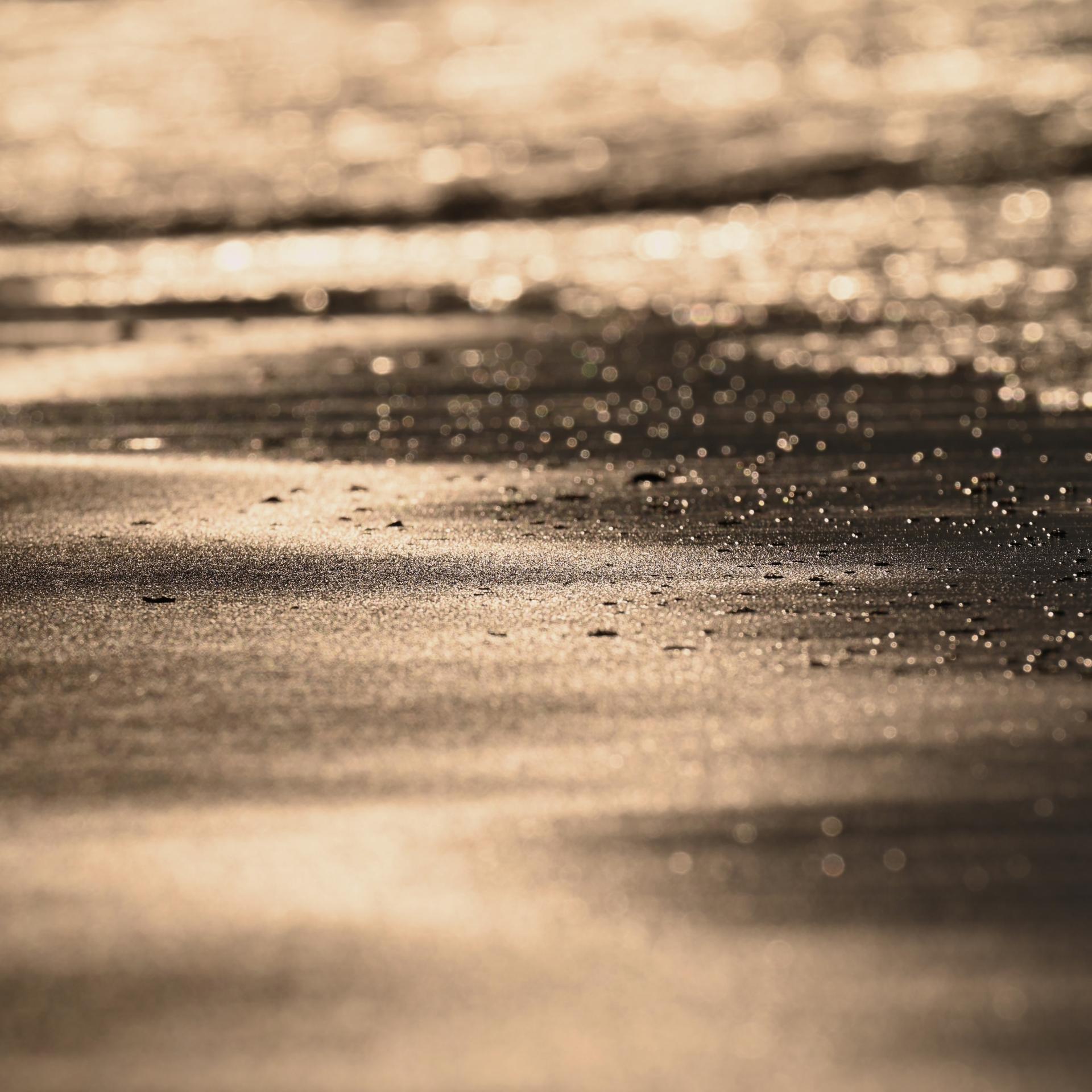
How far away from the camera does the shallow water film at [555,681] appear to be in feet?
5.37

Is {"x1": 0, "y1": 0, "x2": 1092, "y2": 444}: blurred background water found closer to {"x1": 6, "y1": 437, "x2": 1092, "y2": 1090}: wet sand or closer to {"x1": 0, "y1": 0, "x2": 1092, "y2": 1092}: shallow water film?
{"x1": 0, "y1": 0, "x2": 1092, "y2": 1092}: shallow water film

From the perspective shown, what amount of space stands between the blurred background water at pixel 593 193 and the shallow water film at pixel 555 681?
9 centimetres

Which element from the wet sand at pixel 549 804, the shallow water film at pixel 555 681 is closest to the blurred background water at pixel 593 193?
the shallow water film at pixel 555 681

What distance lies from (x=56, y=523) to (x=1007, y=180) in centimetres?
867

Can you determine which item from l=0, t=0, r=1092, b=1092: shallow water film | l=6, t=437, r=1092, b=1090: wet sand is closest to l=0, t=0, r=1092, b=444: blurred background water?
l=0, t=0, r=1092, b=1092: shallow water film

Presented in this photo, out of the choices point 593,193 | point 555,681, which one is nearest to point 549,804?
point 555,681

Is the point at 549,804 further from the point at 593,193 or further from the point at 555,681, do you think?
the point at 593,193

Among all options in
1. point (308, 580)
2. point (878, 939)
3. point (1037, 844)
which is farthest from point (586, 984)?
point (308, 580)

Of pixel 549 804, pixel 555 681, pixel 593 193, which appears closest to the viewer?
pixel 549 804

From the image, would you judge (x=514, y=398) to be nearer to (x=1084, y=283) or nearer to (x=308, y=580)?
(x=308, y=580)

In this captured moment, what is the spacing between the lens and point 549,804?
6.89 ft

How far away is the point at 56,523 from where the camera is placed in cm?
371

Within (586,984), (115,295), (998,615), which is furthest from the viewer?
(115,295)

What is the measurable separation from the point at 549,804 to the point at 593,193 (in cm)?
982
